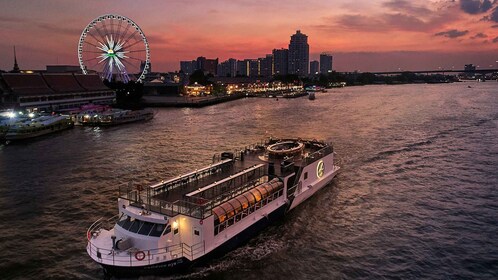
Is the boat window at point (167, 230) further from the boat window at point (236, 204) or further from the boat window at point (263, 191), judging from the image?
the boat window at point (263, 191)

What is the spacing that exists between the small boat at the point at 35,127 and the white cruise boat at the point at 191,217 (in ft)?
110

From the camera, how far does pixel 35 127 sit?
5144cm

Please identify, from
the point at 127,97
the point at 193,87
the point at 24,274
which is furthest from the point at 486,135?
the point at 193,87

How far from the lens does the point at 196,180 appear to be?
70.9ft

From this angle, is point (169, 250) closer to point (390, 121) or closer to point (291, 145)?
point (291, 145)

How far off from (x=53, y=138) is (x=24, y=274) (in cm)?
3708

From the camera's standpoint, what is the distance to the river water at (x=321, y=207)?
18.0 metres

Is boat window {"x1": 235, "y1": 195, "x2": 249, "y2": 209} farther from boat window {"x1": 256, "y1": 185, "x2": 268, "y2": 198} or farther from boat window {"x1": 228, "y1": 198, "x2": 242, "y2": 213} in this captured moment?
boat window {"x1": 256, "y1": 185, "x2": 268, "y2": 198}

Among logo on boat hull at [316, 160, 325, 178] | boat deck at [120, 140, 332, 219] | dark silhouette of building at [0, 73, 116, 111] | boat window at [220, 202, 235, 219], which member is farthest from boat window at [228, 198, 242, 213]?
dark silhouette of building at [0, 73, 116, 111]

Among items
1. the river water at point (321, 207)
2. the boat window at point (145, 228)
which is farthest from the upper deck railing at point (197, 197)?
the river water at point (321, 207)

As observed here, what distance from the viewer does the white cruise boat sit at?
15.9m

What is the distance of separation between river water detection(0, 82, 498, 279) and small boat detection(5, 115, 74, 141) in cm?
284

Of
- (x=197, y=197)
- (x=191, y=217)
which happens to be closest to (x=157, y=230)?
(x=191, y=217)

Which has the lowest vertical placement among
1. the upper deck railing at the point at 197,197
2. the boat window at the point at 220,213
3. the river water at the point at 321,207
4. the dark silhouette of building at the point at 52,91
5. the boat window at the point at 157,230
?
the river water at the point at 321,207
